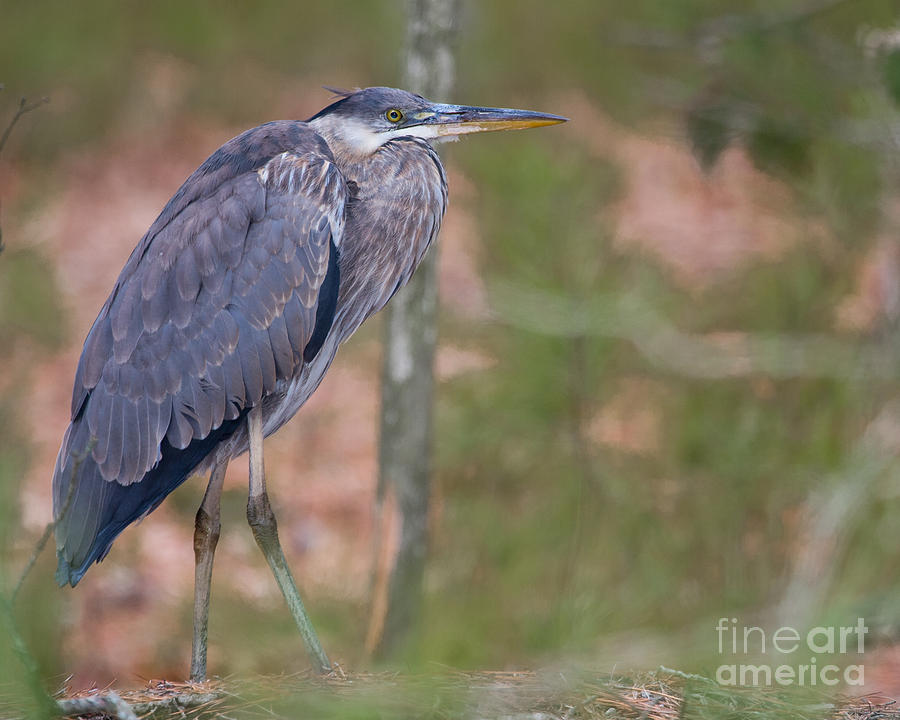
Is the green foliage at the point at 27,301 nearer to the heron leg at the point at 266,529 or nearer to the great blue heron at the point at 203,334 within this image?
the great blue heron at the point at 203,334

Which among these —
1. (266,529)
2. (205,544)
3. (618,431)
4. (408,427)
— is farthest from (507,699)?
(618,431)

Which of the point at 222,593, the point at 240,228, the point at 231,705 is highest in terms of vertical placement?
the point at 240,228

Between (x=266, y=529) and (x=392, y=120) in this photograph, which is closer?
(x=266, y=529)

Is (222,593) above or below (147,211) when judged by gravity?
below

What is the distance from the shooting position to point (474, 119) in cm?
348

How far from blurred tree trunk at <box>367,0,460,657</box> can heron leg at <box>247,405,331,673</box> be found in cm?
92

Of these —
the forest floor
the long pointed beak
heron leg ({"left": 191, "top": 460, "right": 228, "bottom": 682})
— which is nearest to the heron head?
the long pointed beak

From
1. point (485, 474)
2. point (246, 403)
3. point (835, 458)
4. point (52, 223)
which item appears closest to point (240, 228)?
point (246, 403)

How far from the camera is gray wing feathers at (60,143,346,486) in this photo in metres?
3.20

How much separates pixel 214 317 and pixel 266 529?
2.17 ft

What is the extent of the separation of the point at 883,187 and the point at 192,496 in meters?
4.55

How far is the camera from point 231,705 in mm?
2518

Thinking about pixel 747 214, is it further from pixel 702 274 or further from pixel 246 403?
pixel 246 403

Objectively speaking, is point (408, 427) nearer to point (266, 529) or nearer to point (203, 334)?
point (266, 529)
